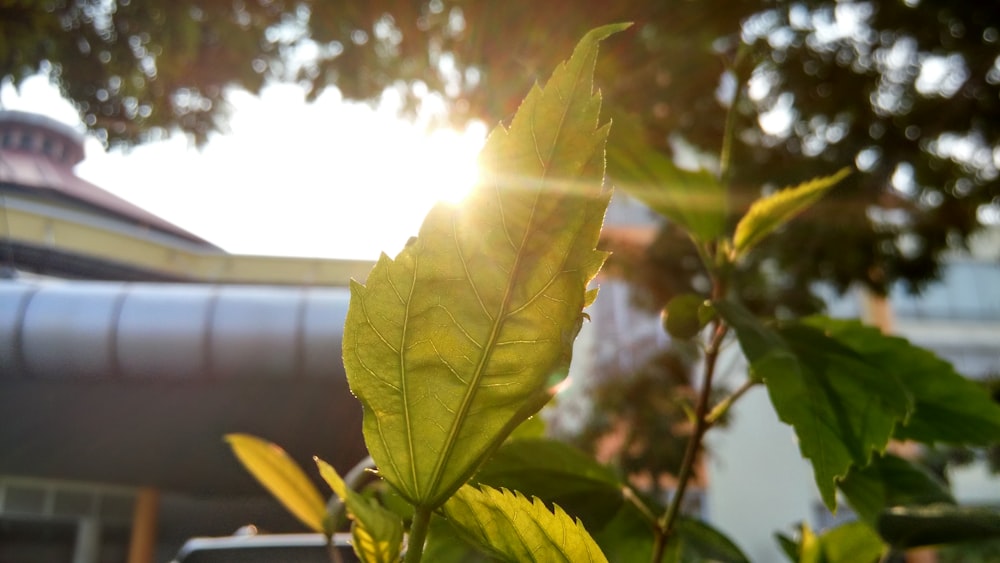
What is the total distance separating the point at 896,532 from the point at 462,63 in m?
1.71

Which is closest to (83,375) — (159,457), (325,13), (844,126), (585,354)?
(159,457)

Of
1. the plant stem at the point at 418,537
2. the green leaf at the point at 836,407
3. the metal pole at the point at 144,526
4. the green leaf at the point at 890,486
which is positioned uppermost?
the green leaf at the point at 836,407

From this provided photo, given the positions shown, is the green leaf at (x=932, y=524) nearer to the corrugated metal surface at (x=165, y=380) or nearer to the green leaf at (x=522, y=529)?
the green leaf at (x=522, y=529)

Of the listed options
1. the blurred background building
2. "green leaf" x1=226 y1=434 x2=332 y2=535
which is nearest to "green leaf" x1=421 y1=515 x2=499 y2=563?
"green leaf" x1=226 y1=434 x2=332 y2=535

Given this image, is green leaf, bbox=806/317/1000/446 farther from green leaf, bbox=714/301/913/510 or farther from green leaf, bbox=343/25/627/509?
green leaf, bbox=343/25/627/509

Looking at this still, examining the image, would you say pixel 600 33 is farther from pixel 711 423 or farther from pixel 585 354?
pixel 585 354

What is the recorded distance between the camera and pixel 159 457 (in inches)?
65.9

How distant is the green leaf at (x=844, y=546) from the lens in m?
0.38

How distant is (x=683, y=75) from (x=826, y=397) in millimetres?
2330

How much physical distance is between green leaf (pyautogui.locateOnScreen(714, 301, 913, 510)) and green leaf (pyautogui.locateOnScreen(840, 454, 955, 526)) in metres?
0.09

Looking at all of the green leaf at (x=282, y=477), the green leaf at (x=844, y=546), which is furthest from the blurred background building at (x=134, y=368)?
the green leaf at (x=844, y=546)

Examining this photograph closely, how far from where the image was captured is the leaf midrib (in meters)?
0.14

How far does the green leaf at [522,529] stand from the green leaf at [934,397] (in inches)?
7.5

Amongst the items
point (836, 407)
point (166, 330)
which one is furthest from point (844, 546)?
point (166, 330)
